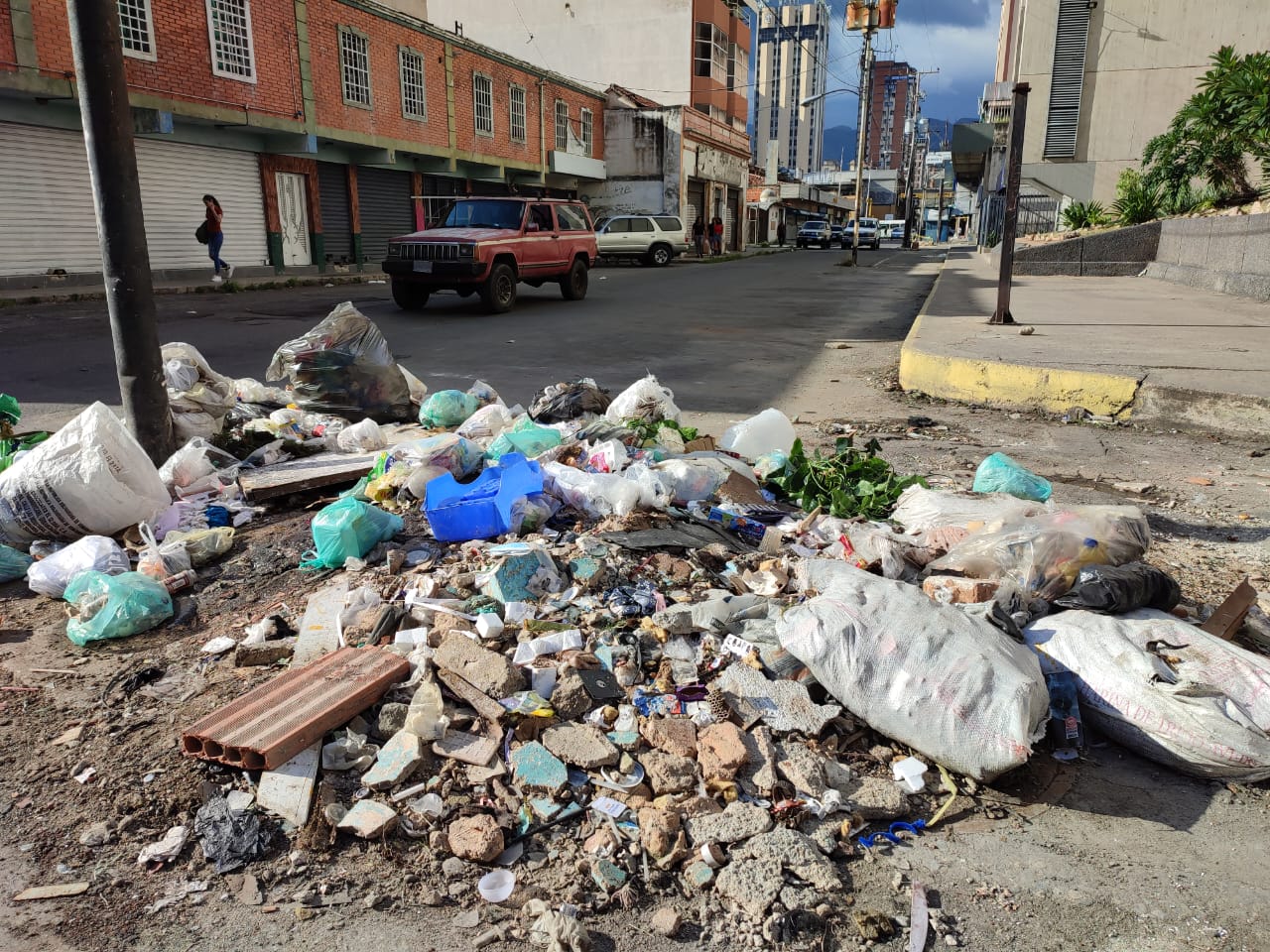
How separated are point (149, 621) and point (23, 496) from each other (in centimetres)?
111

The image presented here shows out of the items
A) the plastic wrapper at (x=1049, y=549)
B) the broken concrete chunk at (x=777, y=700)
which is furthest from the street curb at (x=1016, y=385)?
the broken concrete chunk at (x=777, y=700)

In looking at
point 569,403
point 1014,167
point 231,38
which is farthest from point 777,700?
point 231,38

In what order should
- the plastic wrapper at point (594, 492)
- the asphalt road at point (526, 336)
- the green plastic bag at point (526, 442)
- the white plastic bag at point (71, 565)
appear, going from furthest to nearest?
the asphalt road at point (526, 336)
the green plastic bag at point (526, 442)
the plastic wrapper at point (594, 492)
the white plastic bag at point (71, 565)

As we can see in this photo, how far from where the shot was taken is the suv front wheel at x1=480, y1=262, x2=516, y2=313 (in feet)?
40.8

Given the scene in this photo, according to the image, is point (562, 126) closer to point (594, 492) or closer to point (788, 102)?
point (594, 492)

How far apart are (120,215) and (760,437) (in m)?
3.37

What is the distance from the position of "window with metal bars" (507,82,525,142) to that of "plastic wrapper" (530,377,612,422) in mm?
28250

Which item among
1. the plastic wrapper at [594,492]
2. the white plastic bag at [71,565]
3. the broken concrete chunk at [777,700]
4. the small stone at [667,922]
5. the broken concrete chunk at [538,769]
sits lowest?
the small stone at [667,922]

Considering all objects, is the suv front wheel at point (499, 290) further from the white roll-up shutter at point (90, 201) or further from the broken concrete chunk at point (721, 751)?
the broken concrete chunk at point (721, 751)

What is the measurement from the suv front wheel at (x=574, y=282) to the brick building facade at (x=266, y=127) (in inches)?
130

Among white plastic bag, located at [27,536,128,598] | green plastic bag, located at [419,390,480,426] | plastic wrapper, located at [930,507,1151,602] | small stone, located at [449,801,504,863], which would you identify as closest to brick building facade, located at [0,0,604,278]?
green plastic bag, located at [419,390,480,426]

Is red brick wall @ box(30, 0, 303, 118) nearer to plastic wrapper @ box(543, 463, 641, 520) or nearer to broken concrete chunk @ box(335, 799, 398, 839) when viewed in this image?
plastic wrapper @ box(543, 463, 641, 520)

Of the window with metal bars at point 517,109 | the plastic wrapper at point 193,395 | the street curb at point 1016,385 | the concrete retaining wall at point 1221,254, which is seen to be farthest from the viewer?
the window with metal bars at point 517,109

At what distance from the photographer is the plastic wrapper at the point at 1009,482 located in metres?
4.03
